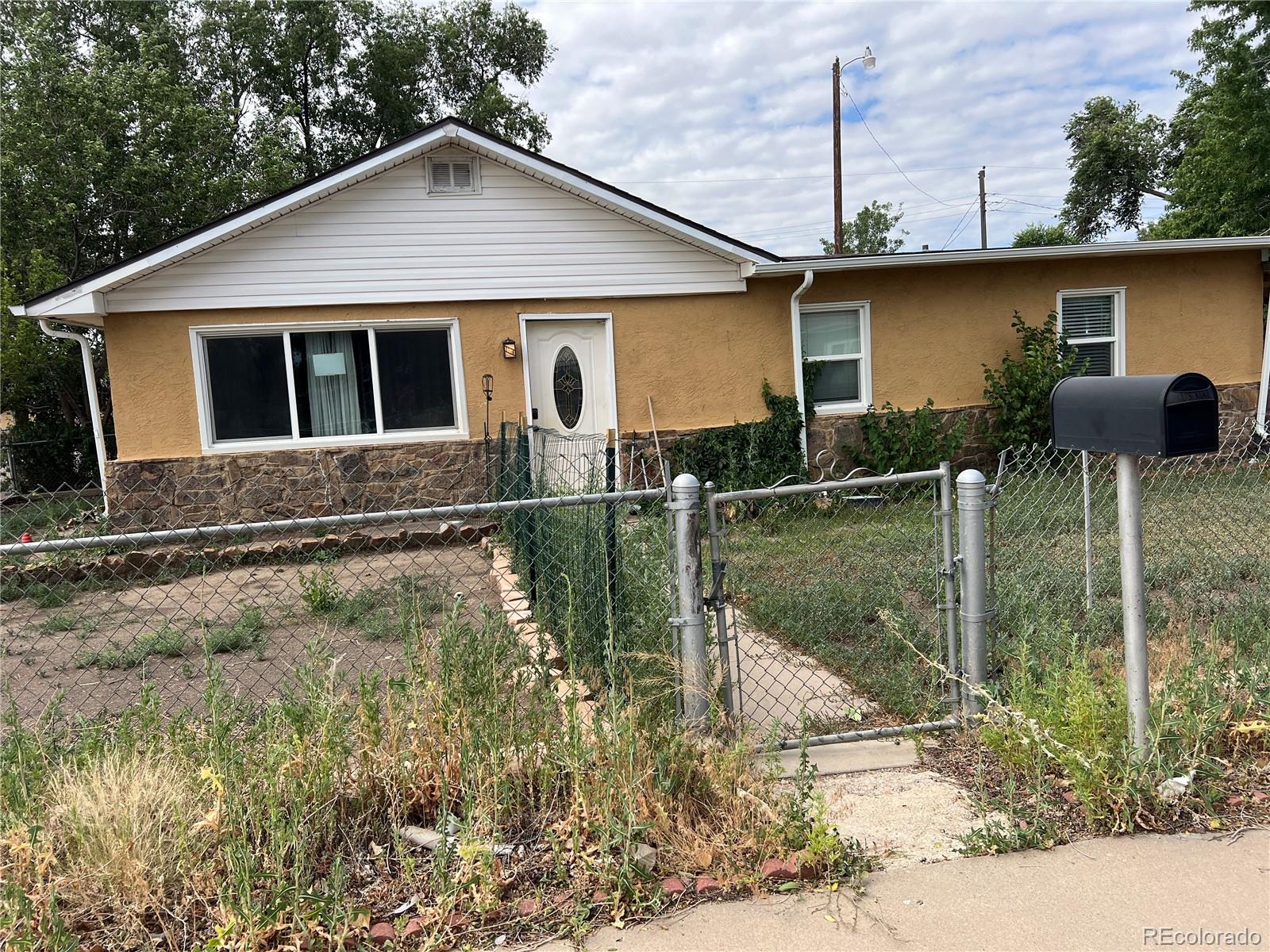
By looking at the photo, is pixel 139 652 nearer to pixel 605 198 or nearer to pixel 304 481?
pixel 304 481

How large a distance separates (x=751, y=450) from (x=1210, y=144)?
23330 millimetres

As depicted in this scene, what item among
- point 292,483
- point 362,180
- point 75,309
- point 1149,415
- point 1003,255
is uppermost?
point 362,180

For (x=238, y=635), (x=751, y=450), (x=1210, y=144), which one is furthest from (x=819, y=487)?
(x=1210, y=144)

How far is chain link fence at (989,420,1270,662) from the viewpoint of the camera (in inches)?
191

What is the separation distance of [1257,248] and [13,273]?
20.6 m

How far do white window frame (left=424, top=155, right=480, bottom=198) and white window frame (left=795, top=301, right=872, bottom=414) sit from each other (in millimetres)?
4334

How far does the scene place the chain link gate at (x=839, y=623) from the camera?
3.76 meters

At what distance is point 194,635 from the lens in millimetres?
6203

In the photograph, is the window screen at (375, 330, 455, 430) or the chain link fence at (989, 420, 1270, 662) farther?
the window screen at (375, 330, 455, 430)

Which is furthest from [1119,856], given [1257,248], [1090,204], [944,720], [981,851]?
[1090,204]

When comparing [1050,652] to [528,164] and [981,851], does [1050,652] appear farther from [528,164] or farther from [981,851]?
[528,164]

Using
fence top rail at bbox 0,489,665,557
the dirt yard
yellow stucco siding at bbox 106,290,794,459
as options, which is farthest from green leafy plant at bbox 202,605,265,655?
yellow stucco siding at bbox 106,290,794,459

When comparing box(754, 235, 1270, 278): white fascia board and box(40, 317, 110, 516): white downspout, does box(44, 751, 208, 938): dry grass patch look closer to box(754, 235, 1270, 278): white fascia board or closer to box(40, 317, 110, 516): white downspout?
box(40, 317, 110, 516): white downspout

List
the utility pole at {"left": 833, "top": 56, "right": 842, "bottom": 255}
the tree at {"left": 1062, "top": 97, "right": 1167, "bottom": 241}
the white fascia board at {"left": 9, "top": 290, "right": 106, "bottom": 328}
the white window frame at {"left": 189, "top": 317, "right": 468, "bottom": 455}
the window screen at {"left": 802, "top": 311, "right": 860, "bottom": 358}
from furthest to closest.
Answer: the tree at {"left": 1062, "top": 97, "right": 1167, "bottom": 241} < the utility pole at {"left": 833, "top": 56, "right": 842, "bottom": 255} < the window screen at {"left": 802, "top": 311, "right": 860, "bottom": 358} < the white window frame at {"left": 189, "top": 317, "right": 468, "bottom": 455} < the white fascia board at {"left": 9, "top": 290, "right": 106, "bottom": 328}
